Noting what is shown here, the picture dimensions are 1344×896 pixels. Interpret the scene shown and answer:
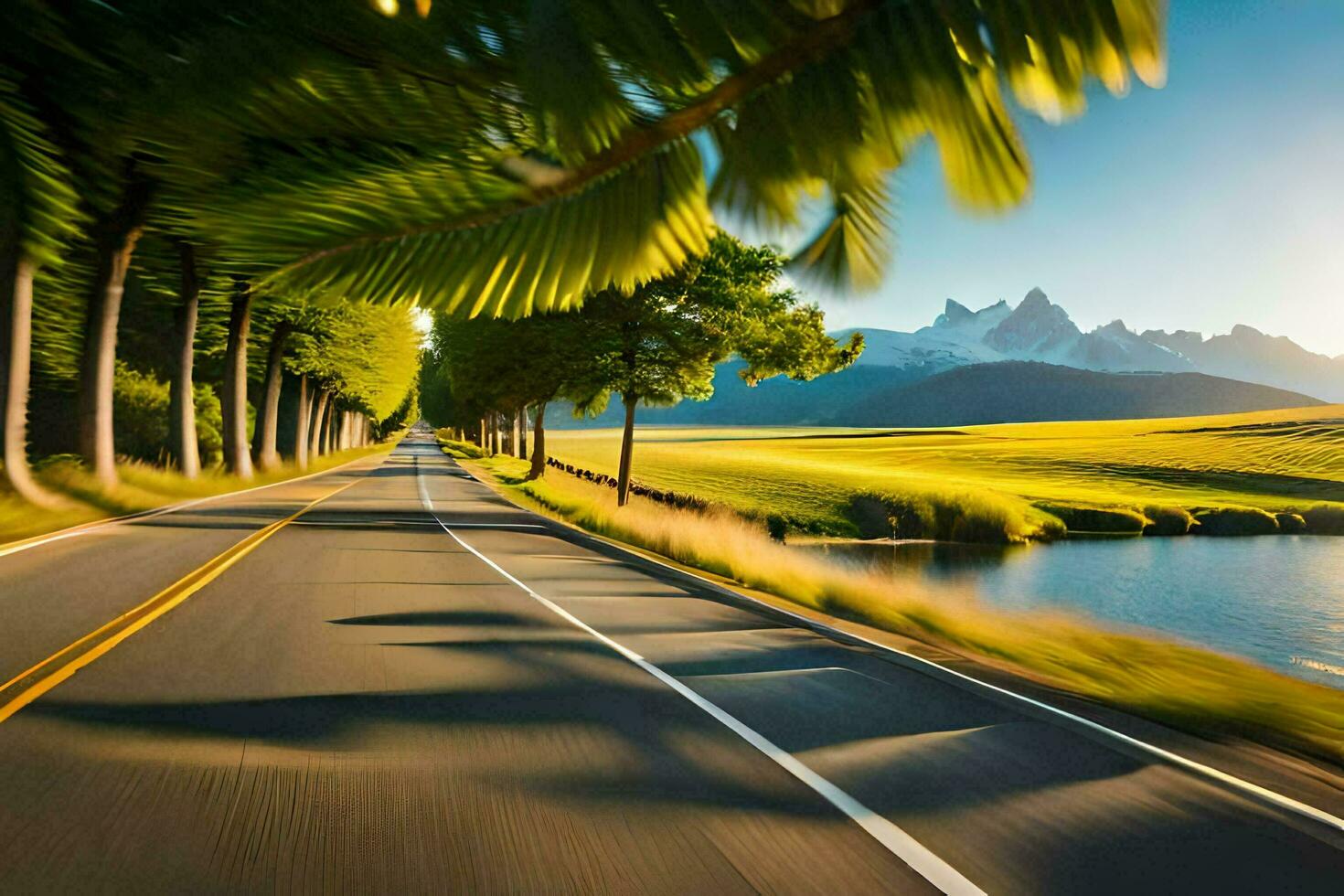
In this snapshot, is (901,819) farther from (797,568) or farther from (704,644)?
(797,568)

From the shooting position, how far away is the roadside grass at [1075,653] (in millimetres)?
6688

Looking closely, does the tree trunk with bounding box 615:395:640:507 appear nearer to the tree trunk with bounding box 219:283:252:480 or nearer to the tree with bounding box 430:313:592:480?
the tree with bounding box 430:313:592:480

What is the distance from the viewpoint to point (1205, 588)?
17875 millimetres

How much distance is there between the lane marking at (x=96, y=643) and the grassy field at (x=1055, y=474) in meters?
11.4

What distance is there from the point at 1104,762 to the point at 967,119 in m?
5.43

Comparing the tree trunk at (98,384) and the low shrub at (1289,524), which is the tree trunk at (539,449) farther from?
the low shrub at (1289,524)

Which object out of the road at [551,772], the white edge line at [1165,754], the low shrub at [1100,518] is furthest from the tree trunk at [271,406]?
the white edge line at [1165,754]

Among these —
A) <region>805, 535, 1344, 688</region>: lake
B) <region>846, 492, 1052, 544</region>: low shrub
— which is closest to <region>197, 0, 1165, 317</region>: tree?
<region>805, 535, 1344, 688</region>: lake

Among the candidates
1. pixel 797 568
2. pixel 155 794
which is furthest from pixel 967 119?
pixel 797 568

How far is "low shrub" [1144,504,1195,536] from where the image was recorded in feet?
97.0

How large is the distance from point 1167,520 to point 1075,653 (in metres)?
27.0

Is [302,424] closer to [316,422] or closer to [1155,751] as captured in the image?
[316,422]

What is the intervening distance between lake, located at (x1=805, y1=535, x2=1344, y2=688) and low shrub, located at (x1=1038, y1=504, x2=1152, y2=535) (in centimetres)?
356

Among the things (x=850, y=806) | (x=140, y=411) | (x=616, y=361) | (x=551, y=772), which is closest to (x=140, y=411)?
(x=140, y=411)
